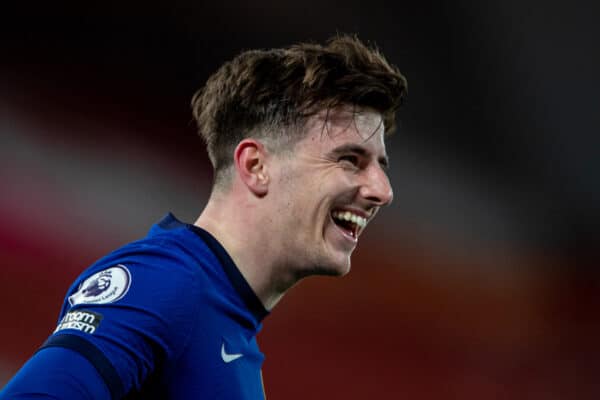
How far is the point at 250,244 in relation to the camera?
3.87ft

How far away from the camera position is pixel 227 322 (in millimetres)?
1079

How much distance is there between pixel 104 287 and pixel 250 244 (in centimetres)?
31

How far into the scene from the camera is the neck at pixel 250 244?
117 cm

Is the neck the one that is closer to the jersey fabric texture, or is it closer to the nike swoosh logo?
the jersey fabric texture

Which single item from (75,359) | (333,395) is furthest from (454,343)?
(75,359)

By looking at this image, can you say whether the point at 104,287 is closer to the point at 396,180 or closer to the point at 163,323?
the point at 163,323

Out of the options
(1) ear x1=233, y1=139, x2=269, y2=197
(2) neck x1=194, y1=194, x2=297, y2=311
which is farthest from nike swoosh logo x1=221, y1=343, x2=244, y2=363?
(1) ear x1=233, y1=139, x2=269, y2=197

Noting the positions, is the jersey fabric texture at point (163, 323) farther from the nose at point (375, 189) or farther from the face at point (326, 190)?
the nose at point (375, 189)

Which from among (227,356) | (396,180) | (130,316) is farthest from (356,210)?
(396,180)

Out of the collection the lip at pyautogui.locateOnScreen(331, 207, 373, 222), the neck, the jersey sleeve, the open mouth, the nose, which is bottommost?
the jersey sleeve

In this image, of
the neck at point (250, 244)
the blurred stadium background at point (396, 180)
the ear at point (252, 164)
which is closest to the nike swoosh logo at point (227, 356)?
the neck at point (250, 244)

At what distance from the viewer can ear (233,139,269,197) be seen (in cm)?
122

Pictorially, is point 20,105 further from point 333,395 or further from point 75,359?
point 75,359

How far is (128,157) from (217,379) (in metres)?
2.05
